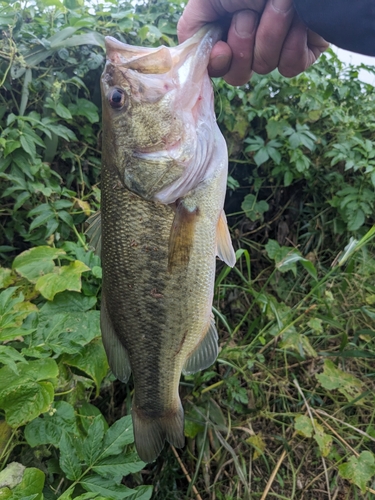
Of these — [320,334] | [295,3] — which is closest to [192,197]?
[295,3]

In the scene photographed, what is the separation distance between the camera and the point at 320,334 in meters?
2.48

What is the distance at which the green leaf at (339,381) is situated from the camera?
208 cm

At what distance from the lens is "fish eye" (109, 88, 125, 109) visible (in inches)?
46.7

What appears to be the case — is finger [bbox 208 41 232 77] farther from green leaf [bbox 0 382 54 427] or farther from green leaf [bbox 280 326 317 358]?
green leaf [bbox 280 326 317 358]

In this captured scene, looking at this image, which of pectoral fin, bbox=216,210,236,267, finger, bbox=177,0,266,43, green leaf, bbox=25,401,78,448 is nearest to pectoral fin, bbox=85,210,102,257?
pectoral fin, bbox=216,210,236,267

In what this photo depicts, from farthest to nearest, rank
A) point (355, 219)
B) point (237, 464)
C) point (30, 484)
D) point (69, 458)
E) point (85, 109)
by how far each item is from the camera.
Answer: point (355, 219)
point (85, 109)
point (237, 464)
point (69, 458)
point (30, 484)

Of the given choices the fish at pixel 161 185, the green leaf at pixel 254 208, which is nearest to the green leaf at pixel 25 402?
the fish at pixel 161 185

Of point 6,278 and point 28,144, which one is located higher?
point 28,144

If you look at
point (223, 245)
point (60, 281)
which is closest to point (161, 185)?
point (223, 245)

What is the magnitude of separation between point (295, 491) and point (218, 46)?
2127 millimetres

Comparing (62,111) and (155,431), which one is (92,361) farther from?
(62,111)

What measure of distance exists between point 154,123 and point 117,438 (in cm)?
104

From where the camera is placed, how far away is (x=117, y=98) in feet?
3.90

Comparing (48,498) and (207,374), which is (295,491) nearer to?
(207,374)
